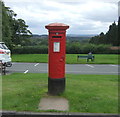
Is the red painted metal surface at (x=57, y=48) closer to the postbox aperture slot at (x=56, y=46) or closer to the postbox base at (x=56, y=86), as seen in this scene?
the postbox aperture slot at (x=56, y=46)

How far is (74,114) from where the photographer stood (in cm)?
461

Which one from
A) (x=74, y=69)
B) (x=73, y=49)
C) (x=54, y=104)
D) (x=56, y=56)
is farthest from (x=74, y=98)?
(x=73, y=49)

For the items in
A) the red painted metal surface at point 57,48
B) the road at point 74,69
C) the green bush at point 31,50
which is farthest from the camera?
the green bush at point 31,50

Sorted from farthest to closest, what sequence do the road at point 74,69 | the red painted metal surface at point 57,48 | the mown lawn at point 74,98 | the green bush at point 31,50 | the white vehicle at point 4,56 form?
1. the green bush at point 31,50
2. the road at point 74,69
3. the white vehicle at point 4,56
4. the red painted metal surface at point 57,48
5. the mown lawn at point 74,98

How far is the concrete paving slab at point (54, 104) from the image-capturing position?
197 inches

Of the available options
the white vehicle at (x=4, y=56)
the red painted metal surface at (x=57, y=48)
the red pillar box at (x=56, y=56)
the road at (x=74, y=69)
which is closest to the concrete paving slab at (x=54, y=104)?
the red pillar box at (x=56, y=56)

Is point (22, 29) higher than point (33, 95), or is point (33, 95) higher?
point (22, 29)

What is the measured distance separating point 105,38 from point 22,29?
26.4m

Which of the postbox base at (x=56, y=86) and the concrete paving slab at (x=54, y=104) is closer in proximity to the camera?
the concrete paving slab at (x=54, y=104)

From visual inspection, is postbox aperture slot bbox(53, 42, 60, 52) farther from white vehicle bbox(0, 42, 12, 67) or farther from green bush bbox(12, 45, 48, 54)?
green bush bbox(12, 45, 48, 54)

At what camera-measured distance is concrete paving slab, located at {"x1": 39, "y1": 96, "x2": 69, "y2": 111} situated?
5.01 meters

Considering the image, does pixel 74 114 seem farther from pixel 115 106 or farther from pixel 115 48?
pixel 115 48

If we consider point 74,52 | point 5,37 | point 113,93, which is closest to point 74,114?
point 113,93

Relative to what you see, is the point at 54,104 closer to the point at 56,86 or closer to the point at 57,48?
the point at 56,86
